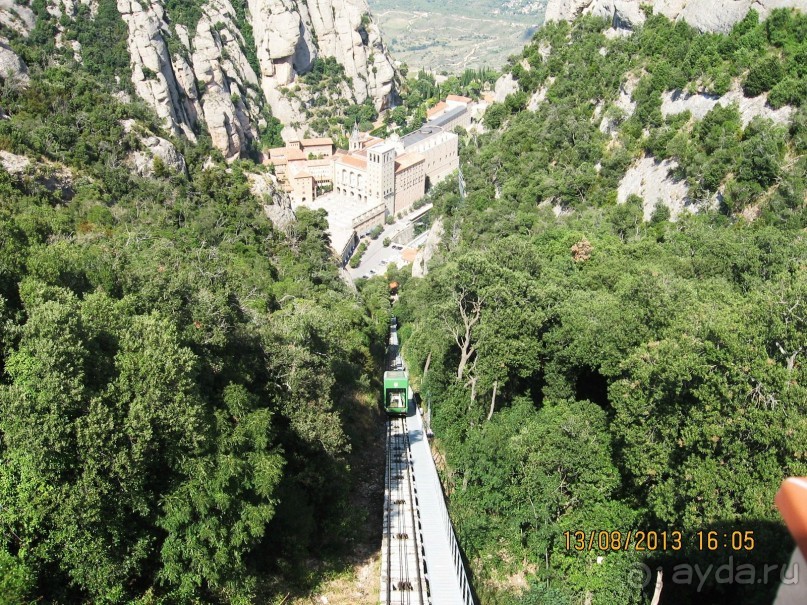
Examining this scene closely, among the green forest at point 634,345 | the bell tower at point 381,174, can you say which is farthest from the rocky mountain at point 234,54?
the green forest at point 634,345

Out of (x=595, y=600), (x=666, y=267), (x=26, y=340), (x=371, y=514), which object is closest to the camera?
(x=26, y=340)

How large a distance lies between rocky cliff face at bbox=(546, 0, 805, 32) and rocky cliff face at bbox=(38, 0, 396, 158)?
190 ft

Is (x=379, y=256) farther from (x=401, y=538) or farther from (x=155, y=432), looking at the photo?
(x=155, y=432)

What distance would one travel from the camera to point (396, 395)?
3500cm

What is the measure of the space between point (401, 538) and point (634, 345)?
1101 centimetres

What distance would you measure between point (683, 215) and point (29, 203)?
37.9 meters

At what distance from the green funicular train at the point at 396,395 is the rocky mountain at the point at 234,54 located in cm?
6552

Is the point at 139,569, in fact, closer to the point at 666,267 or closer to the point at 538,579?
the point at 538,579

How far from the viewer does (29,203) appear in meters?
34.7

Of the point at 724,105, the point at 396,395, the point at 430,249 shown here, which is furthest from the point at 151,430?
the point at 430,249

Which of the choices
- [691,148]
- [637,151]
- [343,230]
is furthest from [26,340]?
[343,230]

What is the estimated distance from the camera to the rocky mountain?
92.0 meters
